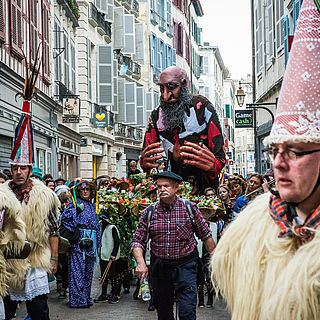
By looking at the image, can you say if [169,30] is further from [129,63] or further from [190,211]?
[190,211]

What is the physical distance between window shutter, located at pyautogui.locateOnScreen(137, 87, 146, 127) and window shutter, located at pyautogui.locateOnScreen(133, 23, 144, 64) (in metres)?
3.12

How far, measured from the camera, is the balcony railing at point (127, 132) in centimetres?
3273

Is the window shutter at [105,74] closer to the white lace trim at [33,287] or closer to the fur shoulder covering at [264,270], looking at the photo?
the white lace trim at [33,287]

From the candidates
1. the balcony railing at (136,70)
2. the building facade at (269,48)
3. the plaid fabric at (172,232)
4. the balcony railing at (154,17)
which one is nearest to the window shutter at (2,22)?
the building facade at (269,48)

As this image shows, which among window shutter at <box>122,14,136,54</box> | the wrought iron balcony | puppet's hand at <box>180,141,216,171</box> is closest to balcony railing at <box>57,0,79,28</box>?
window shutter at <box>122,14,136,54</box>

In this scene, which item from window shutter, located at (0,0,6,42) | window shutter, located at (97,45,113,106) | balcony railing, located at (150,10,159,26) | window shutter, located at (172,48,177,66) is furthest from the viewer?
window shutter, located at (172,48,177,66)

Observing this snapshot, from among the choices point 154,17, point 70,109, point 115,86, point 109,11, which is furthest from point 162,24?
point 70,109

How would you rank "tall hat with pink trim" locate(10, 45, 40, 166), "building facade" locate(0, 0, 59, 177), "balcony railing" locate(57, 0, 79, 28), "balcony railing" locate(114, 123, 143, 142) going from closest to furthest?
"tall hat with pink trim" locate(10, 45, 40, 166)
"building facade" locate(0, 0, 59, 177)
"balcony railing" locate(57, 0, 79, 28)
"balcony railing" locate(114, 123, 143, 142)

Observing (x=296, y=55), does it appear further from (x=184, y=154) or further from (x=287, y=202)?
(x=184, y=154)

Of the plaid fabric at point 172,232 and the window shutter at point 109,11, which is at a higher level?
the window shutter at point 109,11

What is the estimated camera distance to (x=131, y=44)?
3259 centimetres

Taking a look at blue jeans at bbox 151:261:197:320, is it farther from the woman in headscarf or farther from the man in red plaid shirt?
the woman in headscarf

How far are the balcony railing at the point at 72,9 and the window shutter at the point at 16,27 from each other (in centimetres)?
620

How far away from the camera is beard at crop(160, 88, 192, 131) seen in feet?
18.0
